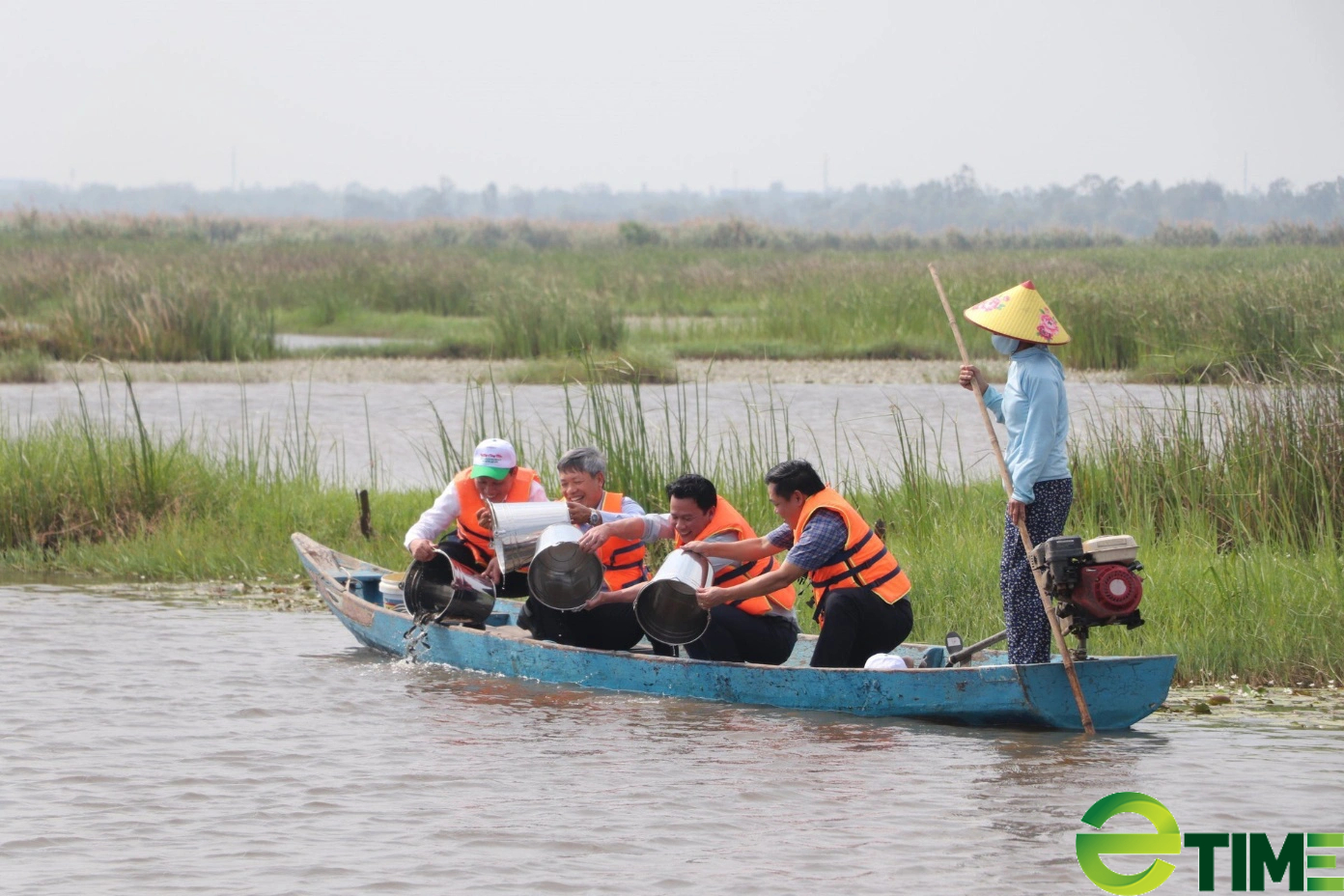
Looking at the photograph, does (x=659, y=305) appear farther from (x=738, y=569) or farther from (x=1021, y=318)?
(x=1021, y=318)

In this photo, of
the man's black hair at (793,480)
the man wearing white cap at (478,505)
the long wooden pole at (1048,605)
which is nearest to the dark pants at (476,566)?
the man wearing white cap at (478,505)

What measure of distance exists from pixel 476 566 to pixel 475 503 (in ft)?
1.34

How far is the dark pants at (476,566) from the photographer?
30.1 ft

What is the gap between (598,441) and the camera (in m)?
11.0

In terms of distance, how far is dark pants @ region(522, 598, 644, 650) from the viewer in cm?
858

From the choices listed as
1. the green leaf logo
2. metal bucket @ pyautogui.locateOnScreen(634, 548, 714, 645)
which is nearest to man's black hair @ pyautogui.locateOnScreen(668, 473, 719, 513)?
metal bucket @ pyautogui.locateOnScreen(634, 548, 714, 645)

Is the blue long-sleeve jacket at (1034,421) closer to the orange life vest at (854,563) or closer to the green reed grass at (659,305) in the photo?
the orange life vest at (854,563)

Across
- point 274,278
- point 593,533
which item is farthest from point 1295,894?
point 274,278

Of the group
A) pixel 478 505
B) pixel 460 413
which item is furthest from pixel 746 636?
pixel 460 413

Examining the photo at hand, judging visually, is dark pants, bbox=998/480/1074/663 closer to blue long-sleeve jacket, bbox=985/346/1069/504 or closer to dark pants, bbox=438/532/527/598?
blue long-sleeve jacket, bbox=985/346/1069/504

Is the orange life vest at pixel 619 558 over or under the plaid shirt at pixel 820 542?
under

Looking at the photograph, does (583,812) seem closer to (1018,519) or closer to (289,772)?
(289,772)

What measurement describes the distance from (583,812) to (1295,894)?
8.00 feet

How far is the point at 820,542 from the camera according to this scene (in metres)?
7.47
